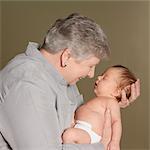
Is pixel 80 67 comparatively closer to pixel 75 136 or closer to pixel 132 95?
pixel 75 136

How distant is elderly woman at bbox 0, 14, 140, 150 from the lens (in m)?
1.36

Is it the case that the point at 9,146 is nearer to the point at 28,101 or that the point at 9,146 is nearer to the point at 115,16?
the point at 28,101

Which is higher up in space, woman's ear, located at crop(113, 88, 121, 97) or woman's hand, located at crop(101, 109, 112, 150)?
woman's ear, located at crop(113, 88, 121, 97)

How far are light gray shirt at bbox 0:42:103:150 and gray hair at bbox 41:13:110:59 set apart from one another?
0.27ft

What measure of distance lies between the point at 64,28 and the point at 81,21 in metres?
0.07

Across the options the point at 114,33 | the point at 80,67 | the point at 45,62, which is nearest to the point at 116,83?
the point at 80,67

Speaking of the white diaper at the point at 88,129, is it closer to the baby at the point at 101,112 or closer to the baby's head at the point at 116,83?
the baby at the point at 101,112

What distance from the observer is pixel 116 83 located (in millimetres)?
2096

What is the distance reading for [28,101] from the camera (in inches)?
53.6

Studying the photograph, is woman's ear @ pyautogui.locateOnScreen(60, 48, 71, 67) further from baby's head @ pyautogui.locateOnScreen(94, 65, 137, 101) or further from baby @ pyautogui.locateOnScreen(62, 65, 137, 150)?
baby's head @ pyautogui.locateOnScreen(94, 65, 137, 101)

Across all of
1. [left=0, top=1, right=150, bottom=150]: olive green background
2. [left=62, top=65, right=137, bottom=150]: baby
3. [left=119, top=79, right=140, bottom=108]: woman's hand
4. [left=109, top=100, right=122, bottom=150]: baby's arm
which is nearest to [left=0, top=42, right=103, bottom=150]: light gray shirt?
[left=62, top=65, right=137, bottom=150]: baby

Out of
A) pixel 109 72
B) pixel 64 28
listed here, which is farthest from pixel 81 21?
pixel 109 72

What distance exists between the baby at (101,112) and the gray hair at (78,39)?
331mm

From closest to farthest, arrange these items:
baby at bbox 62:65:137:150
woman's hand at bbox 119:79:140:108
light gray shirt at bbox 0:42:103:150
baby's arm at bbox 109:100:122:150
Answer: light gray shirt at bbox 0:42:103:150 < baby at bbox 62:65:137:150 < baby's arm at bbox 109:100:122:150 < woman's hand at bbox 119:79:140:108
